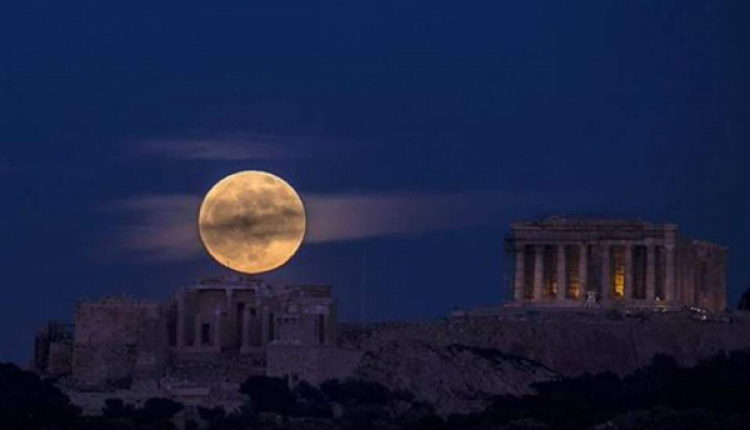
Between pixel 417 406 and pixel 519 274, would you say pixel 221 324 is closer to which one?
pixel 417 406

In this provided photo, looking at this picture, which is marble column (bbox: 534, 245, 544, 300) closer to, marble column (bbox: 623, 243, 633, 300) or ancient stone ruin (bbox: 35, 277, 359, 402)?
marble column (bbox: 623, 243, 633, 300)

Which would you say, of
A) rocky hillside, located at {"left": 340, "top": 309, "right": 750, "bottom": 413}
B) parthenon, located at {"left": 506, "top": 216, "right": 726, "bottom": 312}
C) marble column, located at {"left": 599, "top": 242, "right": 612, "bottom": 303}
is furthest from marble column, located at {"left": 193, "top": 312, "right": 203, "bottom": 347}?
marble column, located at {"left": 599, "top": 242, "right": 612, "bottom": 303}

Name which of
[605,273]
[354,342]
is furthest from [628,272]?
[354,342]

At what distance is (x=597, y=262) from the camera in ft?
484

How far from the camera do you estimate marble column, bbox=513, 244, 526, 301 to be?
486 ft

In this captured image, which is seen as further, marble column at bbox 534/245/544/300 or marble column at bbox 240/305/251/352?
marble column at bbox 534/245/544/300

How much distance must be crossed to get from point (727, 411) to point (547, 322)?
63.6ft

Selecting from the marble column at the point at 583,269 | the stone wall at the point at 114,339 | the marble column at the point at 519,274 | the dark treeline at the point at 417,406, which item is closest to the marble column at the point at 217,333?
the stone wall at the point at 114,339

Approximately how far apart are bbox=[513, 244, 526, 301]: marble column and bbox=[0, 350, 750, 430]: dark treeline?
1367cm

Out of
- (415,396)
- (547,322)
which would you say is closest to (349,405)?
(415,396)

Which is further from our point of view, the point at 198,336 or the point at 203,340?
the point at 203,340

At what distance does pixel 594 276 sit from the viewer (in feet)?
484

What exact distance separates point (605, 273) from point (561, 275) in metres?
1.52

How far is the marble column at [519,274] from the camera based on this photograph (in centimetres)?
14825
